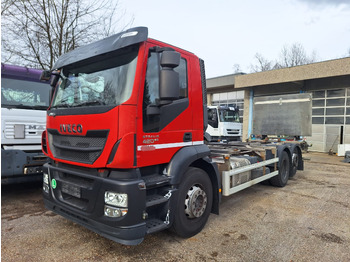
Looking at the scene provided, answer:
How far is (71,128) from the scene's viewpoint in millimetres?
3225

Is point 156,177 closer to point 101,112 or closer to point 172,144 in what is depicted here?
point 172,144

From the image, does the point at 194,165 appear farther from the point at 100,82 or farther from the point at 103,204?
the point at 100,82

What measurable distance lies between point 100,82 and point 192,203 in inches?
81.1

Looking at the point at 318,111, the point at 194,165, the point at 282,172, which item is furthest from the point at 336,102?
the point at 194,165

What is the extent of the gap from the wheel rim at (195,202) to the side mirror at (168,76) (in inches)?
56.8

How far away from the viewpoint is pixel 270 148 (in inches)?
244

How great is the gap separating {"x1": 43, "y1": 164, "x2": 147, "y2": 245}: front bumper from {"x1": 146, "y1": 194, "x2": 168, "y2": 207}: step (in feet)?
0.41

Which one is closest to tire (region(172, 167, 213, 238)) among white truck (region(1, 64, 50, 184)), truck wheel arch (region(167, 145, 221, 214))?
truck wheel arch (region(167, 145, 221, 214))

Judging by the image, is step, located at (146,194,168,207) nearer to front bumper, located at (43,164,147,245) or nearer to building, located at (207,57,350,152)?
front bumper, located at (43,164,147,245)

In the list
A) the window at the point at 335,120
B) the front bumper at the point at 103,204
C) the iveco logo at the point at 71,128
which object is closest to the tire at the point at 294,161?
the front bumper at the point at 103,204

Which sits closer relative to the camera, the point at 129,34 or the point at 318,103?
the point at 129,34

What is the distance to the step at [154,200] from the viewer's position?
2964mm

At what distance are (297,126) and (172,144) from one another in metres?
7.11

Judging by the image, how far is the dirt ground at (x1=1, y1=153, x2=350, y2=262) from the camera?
3.20m
